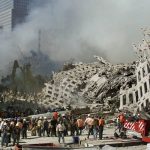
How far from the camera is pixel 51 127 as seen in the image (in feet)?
79.4

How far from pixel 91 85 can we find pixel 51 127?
43.7 ft

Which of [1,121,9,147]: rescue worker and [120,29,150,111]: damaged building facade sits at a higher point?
[120,29,150,111]: damaged building facade

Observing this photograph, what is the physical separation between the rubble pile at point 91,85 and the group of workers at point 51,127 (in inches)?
354

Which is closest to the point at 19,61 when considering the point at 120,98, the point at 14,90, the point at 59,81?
the point at 14,90

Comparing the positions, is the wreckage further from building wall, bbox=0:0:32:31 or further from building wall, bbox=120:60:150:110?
building wall, bbox=0:0:32:31

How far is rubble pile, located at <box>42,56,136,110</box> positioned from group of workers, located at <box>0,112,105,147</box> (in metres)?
9.00

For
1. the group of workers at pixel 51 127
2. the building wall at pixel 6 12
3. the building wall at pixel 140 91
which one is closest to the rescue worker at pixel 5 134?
the group of workers at pixel 51 127

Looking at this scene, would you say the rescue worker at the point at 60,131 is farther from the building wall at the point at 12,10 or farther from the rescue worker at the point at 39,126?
the building wall at the point at 12,10

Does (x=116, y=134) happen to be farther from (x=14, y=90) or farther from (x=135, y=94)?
(x=14, y=90)

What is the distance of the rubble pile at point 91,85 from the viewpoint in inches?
1357

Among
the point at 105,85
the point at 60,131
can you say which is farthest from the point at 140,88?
the point at 60,131

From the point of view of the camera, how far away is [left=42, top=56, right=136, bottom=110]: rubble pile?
1357 inches

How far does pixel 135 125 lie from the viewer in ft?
67.2

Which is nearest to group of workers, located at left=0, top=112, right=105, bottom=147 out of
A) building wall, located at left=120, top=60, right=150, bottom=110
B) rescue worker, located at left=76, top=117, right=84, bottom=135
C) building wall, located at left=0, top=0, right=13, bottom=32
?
rescue worker, located at left=76, top=117, right=84, bottom=135
